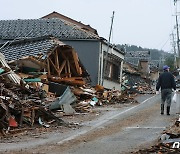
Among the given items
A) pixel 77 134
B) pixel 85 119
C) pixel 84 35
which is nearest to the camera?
pixel 77 134

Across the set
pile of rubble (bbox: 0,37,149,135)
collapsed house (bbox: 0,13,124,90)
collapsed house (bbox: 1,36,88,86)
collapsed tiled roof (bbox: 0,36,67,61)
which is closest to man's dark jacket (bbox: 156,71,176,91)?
pile of rubble (bbox: 0,37,149,135)

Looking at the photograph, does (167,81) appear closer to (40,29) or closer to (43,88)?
(43,88)

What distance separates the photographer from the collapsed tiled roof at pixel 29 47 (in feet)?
67.9

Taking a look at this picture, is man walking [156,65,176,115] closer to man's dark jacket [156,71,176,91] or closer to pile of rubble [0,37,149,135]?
man's dark jacket [156,71,176,91]

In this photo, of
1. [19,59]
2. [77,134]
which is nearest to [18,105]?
[77,134]

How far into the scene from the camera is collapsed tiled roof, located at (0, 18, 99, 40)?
3056 cm

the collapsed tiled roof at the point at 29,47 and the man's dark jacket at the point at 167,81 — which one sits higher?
the collapsed tiled roof at the point at 29,47

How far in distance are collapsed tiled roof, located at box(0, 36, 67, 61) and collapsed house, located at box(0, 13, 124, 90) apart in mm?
6942

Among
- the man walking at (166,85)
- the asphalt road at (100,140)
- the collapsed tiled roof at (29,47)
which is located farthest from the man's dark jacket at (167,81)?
the collapsed tiled roof at (29,47)

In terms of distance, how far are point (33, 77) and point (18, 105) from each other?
21.9ft

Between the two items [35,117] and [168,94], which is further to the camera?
[168,94]

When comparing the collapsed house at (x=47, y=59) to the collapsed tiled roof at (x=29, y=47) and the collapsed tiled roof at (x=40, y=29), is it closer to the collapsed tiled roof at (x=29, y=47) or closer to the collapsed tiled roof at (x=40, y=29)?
the collapsed tiled roof at (x=29, y=47)

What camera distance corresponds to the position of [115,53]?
35.4 meters

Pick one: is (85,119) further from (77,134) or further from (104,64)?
(104,64)
